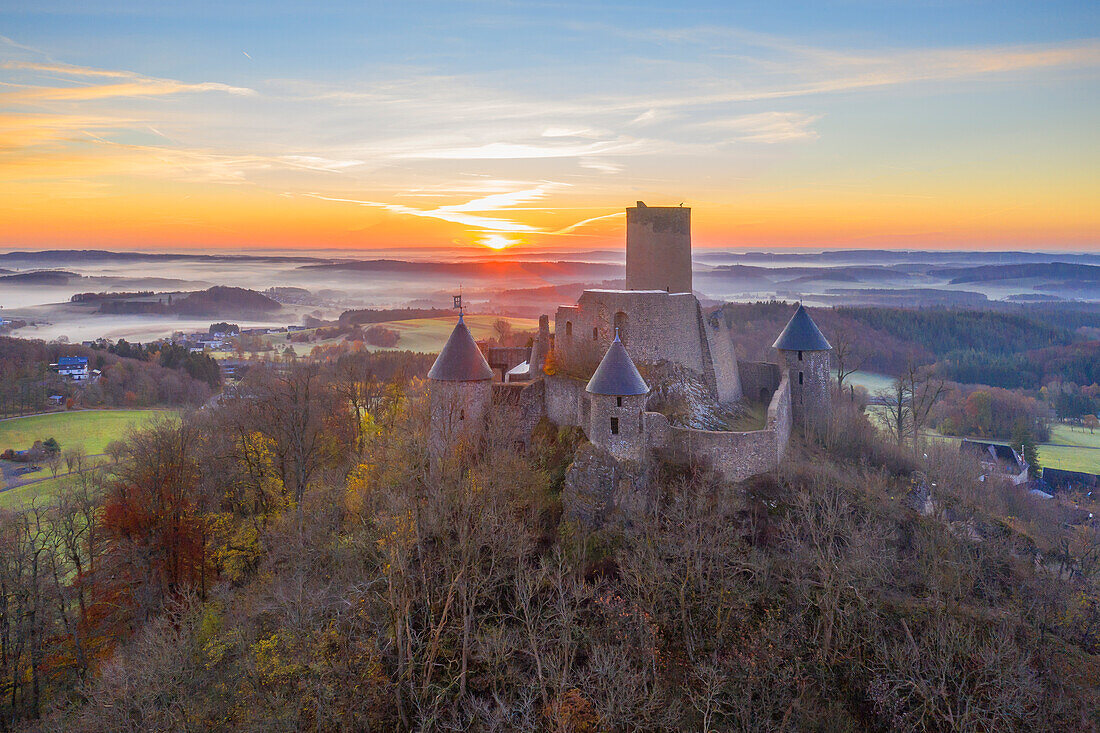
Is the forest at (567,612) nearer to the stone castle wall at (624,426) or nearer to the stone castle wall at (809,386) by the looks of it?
the stone castle wall at (624,426)

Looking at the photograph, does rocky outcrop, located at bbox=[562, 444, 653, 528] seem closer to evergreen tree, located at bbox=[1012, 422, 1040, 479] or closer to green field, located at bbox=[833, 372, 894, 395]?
evergreen tree, located at bbox=[1012, 422, 1040, 479]

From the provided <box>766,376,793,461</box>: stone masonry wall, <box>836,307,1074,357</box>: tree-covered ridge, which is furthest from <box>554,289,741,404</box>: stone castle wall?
<box>836,307,1074,357</box>: tree-covered ridge

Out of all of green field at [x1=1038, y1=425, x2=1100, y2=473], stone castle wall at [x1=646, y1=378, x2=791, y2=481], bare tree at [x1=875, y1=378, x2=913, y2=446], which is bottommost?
green field at [x1=1038, y1=425, x2=1100, y2=473]

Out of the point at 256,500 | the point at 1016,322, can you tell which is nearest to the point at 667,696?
the point at 256,500

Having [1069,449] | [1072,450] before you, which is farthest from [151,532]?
[1069,449]

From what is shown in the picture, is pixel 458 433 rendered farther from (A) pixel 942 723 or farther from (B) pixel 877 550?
(A) pixel 942 723

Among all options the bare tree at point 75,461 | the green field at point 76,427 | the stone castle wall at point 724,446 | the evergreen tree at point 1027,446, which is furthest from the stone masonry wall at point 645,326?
the evergreen tree at point 1027,446

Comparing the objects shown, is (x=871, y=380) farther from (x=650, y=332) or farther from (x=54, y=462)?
(x=54, y=462)
